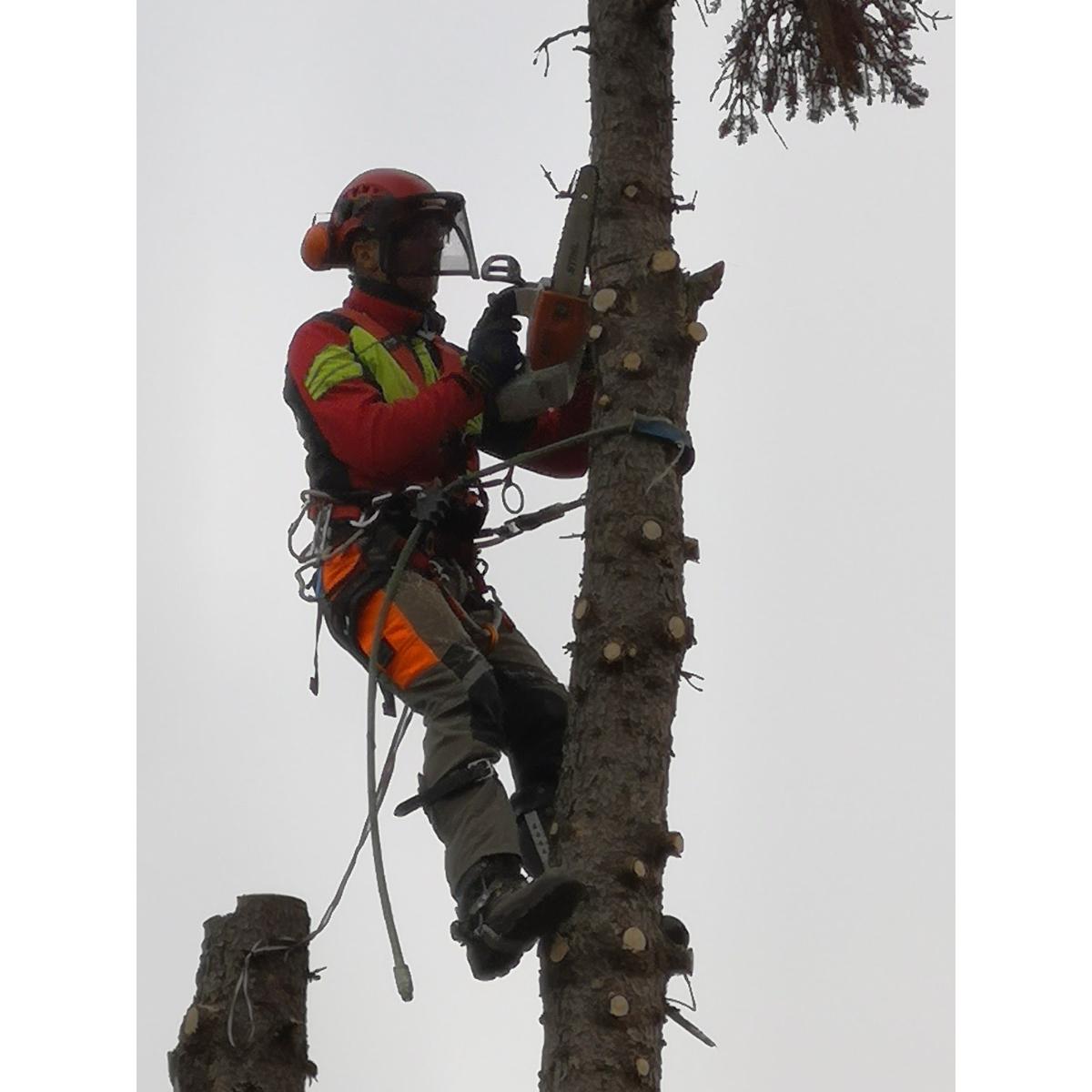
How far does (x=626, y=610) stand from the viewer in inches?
164

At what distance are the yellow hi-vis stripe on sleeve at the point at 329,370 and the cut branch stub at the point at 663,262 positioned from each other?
87 centimetres

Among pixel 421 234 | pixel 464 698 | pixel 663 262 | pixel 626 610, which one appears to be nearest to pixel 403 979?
pixel 464 698

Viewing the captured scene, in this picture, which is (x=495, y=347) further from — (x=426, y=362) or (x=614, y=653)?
(x=614, y=653)

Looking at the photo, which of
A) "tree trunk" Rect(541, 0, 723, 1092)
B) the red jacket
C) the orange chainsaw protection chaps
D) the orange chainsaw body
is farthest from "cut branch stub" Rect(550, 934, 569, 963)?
the orange chainsaw body

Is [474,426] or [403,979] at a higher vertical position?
[474,426]

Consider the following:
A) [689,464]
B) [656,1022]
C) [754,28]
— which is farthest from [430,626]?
[754,28]

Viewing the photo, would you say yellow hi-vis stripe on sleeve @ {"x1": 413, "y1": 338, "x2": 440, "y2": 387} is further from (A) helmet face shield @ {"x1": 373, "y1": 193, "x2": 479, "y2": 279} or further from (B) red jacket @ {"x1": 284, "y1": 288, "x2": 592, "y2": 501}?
(A) helmet face shield @ {"x1": 373, "y1": 193, "x2": 479, "y2": 279}

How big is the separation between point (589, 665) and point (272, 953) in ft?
3.45

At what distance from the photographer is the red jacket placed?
4.54 meters

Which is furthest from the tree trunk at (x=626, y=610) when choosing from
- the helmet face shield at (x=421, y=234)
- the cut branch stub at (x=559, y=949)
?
the helmet face shield at (x=421, y=234)

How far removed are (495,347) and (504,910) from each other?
5.00 ft

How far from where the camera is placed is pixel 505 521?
481 cm

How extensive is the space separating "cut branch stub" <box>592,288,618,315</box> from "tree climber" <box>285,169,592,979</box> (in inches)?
12.1

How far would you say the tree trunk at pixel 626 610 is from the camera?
12.7 ft
